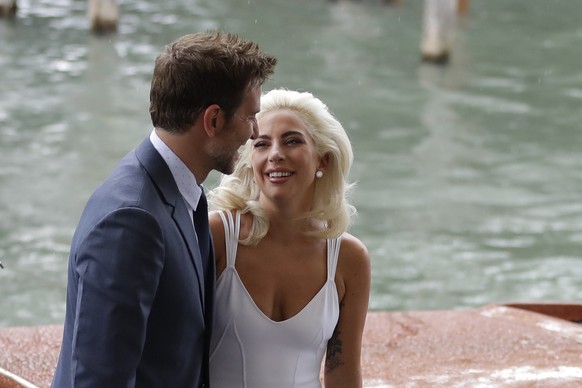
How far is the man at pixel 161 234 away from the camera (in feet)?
6.84

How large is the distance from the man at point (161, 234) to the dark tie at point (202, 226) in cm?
5

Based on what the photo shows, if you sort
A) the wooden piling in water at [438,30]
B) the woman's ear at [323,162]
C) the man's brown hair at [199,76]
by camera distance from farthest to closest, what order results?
1. the wooden piling in water at [438,30]
2. the woman's ear at [323,162]
3. the man's brown hair at [199,76]

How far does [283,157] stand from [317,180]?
0.47 feet

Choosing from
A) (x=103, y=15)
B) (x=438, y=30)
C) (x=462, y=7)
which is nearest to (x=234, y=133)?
(x=438, y=30)

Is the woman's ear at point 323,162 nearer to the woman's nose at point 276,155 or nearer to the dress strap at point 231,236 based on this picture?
the woman's nose at point 276,155

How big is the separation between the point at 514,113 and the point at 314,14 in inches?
241

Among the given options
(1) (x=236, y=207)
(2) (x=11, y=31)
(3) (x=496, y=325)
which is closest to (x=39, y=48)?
(2) (x=11, y=31)

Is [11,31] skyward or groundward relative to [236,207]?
groundward

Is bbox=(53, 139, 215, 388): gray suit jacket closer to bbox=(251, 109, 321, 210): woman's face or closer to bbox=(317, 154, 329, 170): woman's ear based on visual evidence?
bbox=(251, 109, 321, 210): woman's face

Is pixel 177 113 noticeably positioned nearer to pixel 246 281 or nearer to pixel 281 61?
pixel 246 281

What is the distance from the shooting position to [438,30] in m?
15.4

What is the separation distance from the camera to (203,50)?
7.29 feet

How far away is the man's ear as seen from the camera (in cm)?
224

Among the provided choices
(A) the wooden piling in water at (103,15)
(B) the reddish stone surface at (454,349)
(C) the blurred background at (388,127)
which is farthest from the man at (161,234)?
(A) the wooden piling in water at (103,15)
